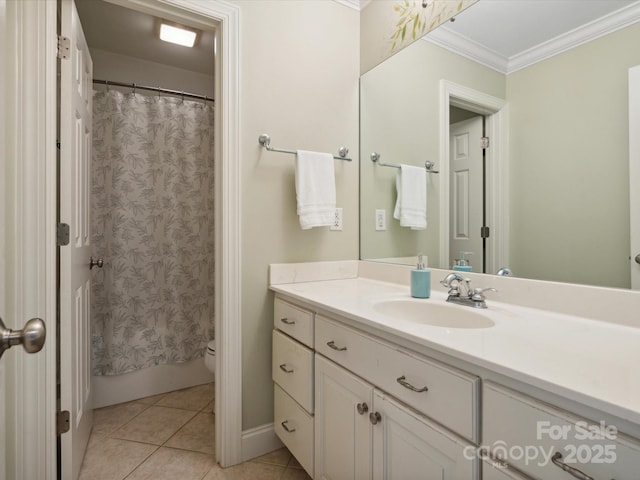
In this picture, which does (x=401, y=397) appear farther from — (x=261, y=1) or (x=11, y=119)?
(x=261, y=1)

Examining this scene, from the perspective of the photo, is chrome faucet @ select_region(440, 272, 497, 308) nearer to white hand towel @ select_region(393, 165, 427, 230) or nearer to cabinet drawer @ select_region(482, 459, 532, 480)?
white hand towel @ select_region(393, 165, 427, 230)

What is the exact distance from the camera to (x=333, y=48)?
5.84ft

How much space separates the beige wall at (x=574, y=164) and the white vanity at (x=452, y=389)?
0.16 m

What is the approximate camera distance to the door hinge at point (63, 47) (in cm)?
124

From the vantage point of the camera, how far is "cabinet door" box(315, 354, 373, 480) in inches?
38.6

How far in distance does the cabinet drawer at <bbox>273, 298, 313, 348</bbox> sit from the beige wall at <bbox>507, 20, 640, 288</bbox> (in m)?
0.77

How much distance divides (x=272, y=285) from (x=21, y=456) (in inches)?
41.0

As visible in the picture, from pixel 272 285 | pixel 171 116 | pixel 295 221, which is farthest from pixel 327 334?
pixel 171 116

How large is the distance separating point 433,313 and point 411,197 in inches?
25.9

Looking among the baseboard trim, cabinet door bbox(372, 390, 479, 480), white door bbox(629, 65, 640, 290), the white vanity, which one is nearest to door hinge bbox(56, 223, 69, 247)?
the white vanity

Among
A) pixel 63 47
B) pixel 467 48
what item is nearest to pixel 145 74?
pixel 63 47

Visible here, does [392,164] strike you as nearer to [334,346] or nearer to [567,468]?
[334,346]

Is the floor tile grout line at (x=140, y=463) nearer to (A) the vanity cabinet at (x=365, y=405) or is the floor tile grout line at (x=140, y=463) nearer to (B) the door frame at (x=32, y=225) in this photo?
(B) the door frame at (x=32, y=225)

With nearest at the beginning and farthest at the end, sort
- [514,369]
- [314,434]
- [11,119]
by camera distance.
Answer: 1. [514,369]
2. [11,119]
3. [314,434]
